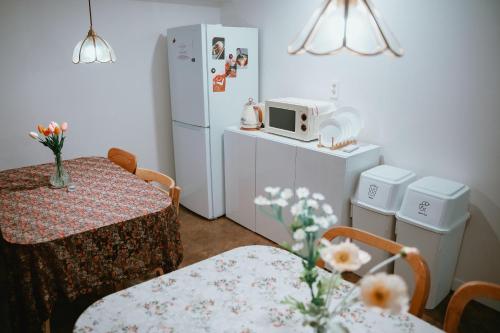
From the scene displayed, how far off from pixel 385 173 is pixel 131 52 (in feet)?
8.13

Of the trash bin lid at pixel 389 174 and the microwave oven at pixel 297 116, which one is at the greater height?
the microwave oven at pixel 297 116

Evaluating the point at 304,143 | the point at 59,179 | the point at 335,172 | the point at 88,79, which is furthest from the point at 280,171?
the point at 88,79

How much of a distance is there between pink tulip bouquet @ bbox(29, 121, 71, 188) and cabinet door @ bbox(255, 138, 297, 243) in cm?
144

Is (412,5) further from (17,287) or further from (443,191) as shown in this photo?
(17,287)

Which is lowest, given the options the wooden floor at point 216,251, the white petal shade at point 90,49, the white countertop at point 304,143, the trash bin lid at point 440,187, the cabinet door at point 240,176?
the wooden floor at point 216,251

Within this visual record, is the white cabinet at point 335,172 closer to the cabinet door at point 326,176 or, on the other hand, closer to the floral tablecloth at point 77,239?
the cabinet door at point 326,176

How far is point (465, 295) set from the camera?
3.87 feet

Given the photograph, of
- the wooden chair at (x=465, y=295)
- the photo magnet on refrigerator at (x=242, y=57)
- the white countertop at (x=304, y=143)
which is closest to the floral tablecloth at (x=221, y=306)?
the wooden chair at (x=465, y=295)

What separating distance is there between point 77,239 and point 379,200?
1.79 metres

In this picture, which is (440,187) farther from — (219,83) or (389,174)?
(219,83)

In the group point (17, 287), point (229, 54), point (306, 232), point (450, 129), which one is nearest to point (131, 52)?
point (229, 54)

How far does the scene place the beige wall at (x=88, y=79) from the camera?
2.93 m

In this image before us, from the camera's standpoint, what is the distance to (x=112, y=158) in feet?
9.76

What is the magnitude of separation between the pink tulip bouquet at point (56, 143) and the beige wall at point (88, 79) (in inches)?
36.8
